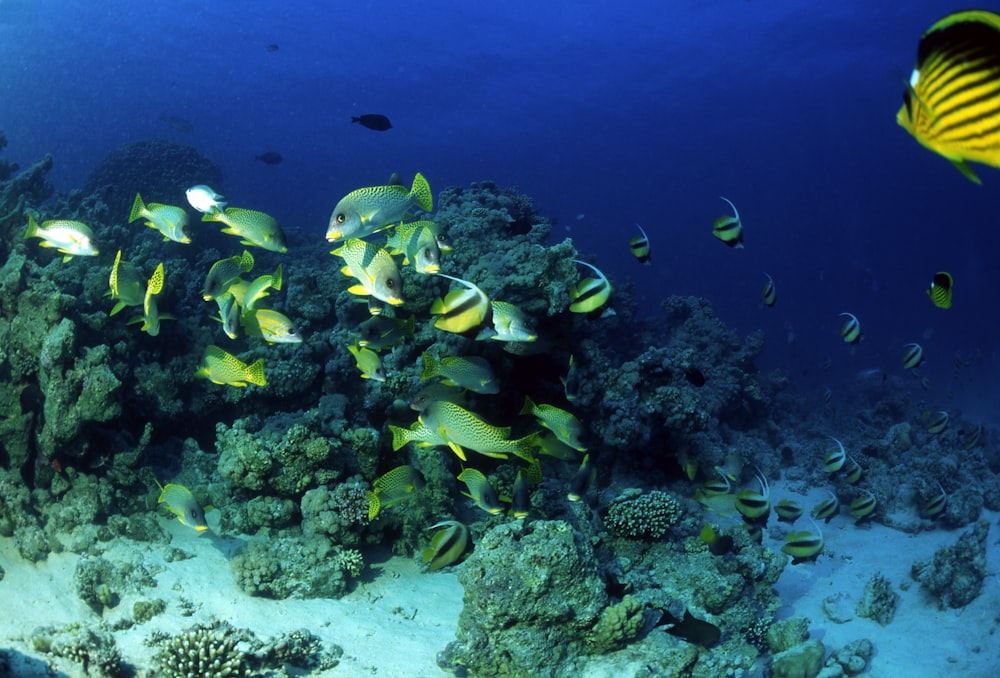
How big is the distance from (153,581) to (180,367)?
11.4 ft

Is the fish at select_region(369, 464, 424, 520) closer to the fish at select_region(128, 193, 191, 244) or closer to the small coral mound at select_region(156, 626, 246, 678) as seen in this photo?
the small coral mound at select_region(156, 626, 246, 678)

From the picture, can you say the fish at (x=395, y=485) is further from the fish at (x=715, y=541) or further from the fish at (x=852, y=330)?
the fish at (x=852, y=330)

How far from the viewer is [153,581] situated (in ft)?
18.0

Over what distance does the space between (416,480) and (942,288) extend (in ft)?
19.2

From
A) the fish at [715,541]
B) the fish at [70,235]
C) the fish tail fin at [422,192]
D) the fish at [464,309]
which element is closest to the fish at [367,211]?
the fish tail fin at [422,192]

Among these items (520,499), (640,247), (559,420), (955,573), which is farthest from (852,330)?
A: (520,499)

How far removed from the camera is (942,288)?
5652mm

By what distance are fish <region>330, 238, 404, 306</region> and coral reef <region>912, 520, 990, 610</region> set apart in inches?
335

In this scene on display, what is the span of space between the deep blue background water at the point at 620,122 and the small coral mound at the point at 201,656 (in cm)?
1504

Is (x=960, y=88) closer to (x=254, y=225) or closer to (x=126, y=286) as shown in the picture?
(x=254, y=225)

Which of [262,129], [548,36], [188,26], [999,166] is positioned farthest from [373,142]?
[999,166]

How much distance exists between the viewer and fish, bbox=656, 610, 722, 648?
482cm

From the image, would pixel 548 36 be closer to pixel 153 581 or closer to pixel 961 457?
pixel 961 457

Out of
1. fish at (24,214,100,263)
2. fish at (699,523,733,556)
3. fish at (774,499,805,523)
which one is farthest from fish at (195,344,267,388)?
fish at (774,499,805,523)
